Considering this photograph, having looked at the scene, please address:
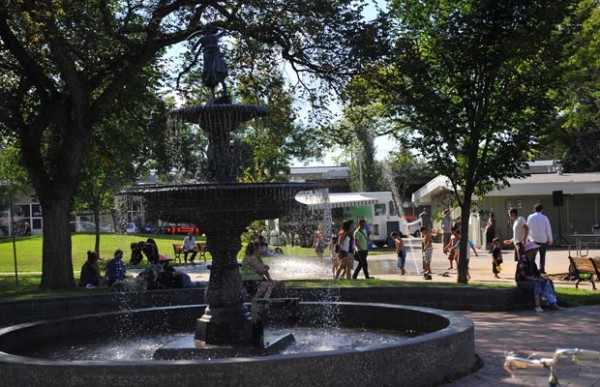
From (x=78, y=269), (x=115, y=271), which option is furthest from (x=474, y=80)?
(x=78, y=269)

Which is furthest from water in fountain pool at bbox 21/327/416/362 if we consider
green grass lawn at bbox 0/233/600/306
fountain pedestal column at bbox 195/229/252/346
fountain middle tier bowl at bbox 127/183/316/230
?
green grass lawn at bbox 0/233/600/306

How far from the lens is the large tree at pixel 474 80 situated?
14586 mm

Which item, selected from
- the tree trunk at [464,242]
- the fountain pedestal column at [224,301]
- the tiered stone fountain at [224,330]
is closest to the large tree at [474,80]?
the tree trunk at [464,242]

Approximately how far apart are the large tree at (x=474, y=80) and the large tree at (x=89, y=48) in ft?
5.22

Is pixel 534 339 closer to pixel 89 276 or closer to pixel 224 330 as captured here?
pixel 224 330

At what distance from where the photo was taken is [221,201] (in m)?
8.02

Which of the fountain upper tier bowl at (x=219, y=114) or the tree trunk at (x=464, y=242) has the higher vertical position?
the fountain upper tier bowl at (x=219, y=114)

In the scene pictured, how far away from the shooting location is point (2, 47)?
16656mm

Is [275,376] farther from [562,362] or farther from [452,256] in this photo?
[452,256]

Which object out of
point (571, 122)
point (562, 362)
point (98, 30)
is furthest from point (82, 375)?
point (571, 122)

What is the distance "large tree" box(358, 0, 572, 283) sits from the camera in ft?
47.9

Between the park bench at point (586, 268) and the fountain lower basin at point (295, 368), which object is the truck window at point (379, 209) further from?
the fountain lower basin at point (295, 368)

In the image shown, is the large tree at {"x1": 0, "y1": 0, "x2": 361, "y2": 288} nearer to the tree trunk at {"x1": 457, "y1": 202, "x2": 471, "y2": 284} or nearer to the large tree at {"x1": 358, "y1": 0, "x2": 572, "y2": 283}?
the large tree at {"x1": 358, "y1": 0, "x2": 572, "y2": 283}

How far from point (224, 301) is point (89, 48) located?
1030 centimetres
